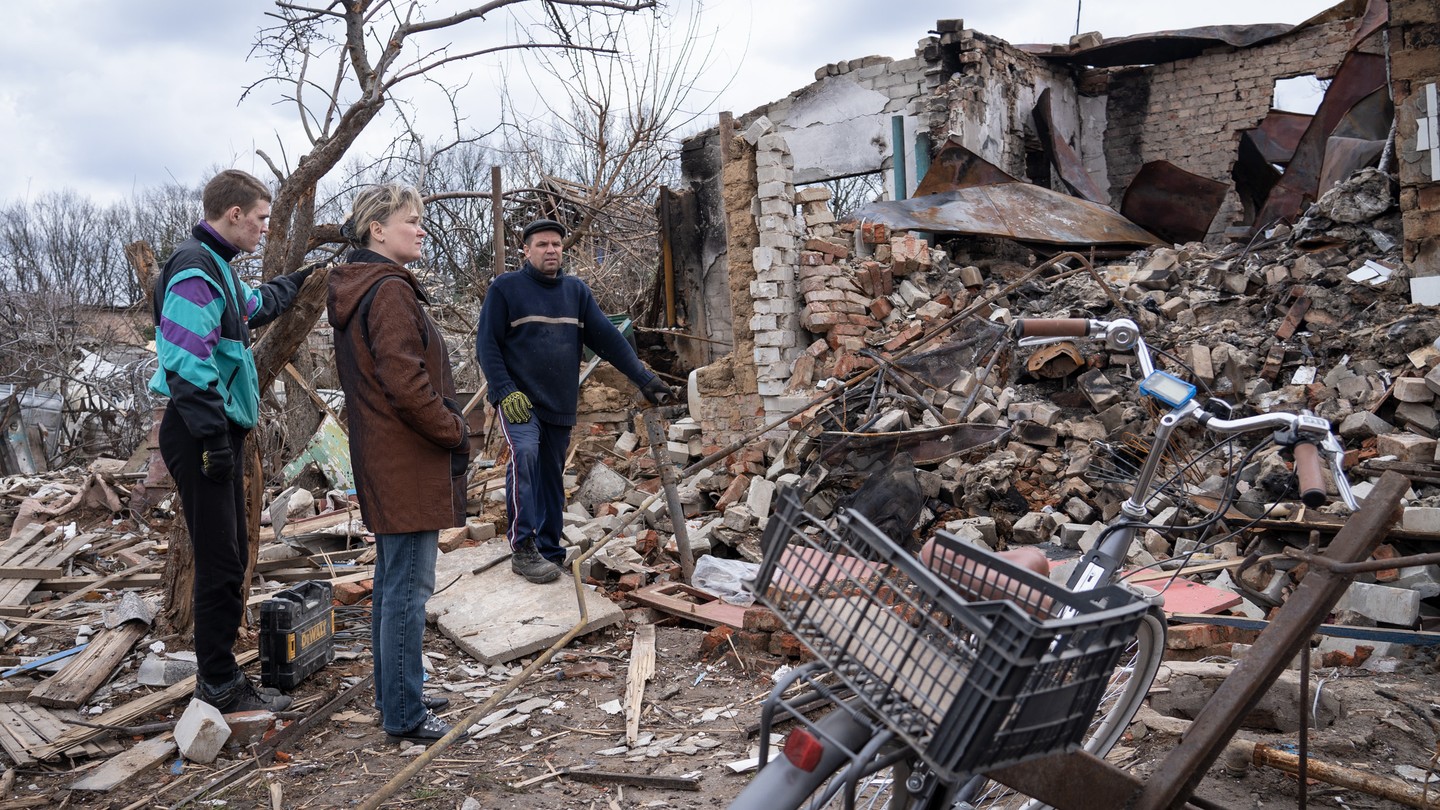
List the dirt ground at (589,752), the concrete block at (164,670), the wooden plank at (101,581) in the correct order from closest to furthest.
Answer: the dirt ground at (589,752) < the concrete block at (164,670) < the wooden plank at (101,581)

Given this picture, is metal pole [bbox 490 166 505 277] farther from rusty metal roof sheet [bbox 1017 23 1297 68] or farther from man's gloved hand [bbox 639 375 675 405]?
rusty metal roof sheet [bbox 1017 23 1297 68]

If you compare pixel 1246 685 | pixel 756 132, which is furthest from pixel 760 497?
pixel 1246 685

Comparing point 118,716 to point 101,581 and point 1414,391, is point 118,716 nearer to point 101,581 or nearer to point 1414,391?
point 101,581

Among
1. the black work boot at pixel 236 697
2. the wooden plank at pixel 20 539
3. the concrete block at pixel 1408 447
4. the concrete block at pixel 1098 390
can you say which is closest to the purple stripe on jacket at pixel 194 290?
the black work boot at pixel 236 697

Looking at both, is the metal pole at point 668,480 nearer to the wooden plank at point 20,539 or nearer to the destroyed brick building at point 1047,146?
the destroyed brick building at point 1047,146

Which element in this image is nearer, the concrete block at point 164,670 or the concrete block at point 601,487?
the concrete block at point 164,670

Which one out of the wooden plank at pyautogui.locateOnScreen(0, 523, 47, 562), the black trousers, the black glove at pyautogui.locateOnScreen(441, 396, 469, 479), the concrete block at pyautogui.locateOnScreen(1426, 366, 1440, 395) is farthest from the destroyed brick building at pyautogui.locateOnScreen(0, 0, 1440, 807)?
the black glove at pyautogui.locateOnScreen(441, 396, 469, 479)

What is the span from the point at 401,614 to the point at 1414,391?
6.25m

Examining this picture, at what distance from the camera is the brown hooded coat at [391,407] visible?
3447mm

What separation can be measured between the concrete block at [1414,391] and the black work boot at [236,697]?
6.70 meters

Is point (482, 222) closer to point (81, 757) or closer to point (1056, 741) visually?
point (81, 757)

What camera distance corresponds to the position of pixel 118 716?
4031 mm

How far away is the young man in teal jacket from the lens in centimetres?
366

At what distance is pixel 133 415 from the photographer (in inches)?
615
